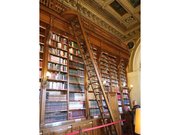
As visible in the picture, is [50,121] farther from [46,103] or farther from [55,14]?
[55,14]

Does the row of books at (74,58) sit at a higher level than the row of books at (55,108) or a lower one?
higher

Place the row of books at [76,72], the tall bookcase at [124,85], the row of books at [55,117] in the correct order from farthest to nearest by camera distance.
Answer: the tall bookcase at [124,85], the row of books at [76,72], the row of books at [55,117]

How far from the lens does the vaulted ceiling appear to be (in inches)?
246

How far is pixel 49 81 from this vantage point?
13.4 ft

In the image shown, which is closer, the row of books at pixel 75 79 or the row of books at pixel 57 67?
the row of books at pixel 57 67

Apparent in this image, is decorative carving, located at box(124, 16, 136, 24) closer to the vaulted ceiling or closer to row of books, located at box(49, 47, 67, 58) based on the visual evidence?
the vaulted ceiling

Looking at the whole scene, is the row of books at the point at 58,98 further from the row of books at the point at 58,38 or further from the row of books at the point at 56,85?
the row of books at the point at 58,38

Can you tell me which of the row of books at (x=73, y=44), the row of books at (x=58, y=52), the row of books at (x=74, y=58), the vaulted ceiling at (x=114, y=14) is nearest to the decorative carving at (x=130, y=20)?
the vaulted ceiling at (x=114, y=14)

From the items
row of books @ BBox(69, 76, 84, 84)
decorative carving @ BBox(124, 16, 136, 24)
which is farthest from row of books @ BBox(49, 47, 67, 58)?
decorative carving @ BBox(124, 16, 136, 24)

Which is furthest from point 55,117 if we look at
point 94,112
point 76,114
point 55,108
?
point 94,112

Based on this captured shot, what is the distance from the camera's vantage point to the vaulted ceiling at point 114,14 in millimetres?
6242
